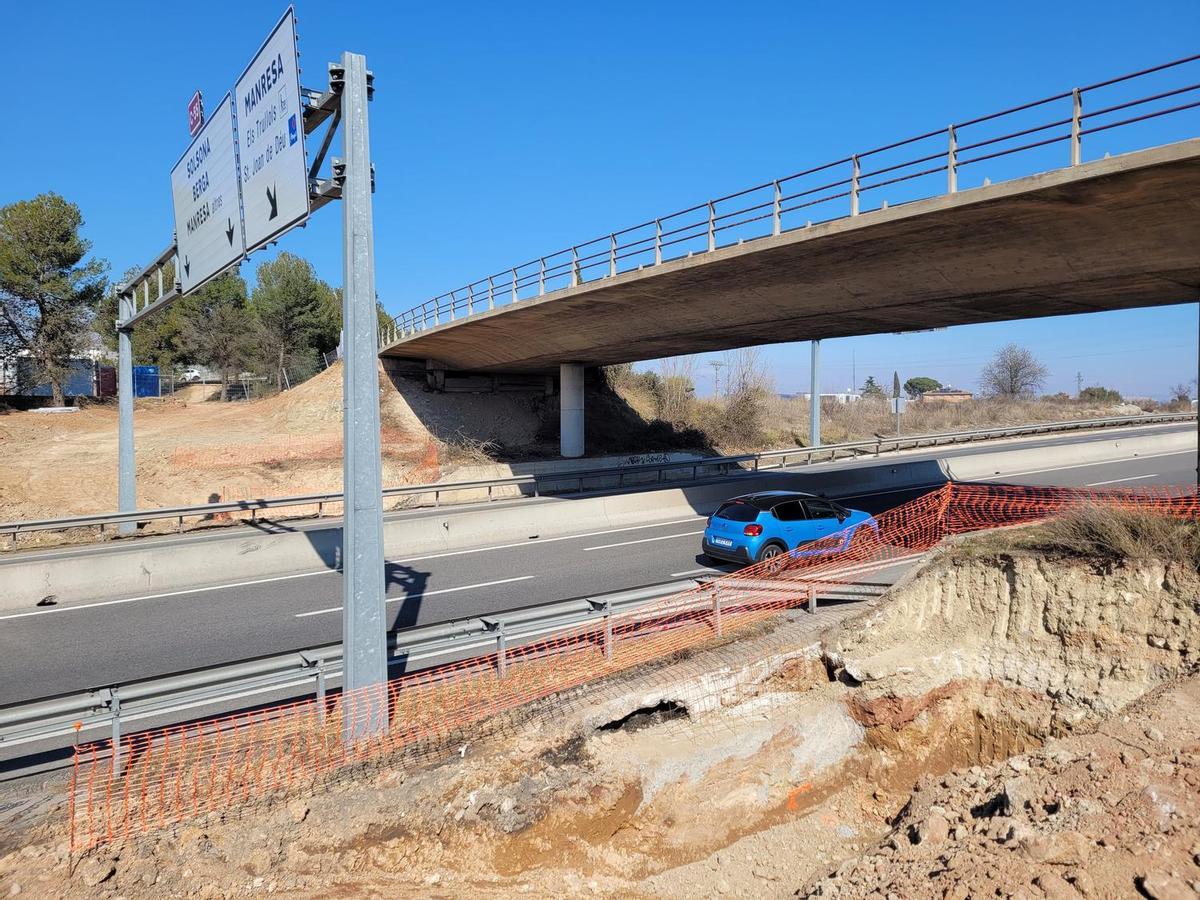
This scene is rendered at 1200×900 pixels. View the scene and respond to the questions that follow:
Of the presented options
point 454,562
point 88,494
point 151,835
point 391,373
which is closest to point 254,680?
point 151,835

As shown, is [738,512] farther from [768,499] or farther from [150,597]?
[150,597]

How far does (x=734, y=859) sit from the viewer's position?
638 cm

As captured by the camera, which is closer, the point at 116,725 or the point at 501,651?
the point at 116,725

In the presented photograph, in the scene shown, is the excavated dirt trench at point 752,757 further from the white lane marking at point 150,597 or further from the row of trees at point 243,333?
the row of trees at point 243,333

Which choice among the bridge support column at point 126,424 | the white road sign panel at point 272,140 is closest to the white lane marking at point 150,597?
the bridge support column at point 126,424

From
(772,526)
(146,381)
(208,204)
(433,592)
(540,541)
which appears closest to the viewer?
(208,204)

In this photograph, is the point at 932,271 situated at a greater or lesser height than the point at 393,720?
greater

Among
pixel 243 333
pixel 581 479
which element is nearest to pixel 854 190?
pixel 581 479

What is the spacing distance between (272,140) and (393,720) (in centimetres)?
689

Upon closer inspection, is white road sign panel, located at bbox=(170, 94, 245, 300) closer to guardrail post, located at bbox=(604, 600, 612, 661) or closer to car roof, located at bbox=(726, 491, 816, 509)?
guardrail post, located at bbox=(604, 600, 612, 661)

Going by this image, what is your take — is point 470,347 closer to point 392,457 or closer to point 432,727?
point 392,457

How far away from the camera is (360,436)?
23.5 feet

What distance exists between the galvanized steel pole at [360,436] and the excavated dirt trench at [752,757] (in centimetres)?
106

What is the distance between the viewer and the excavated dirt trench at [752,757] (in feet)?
18.8
